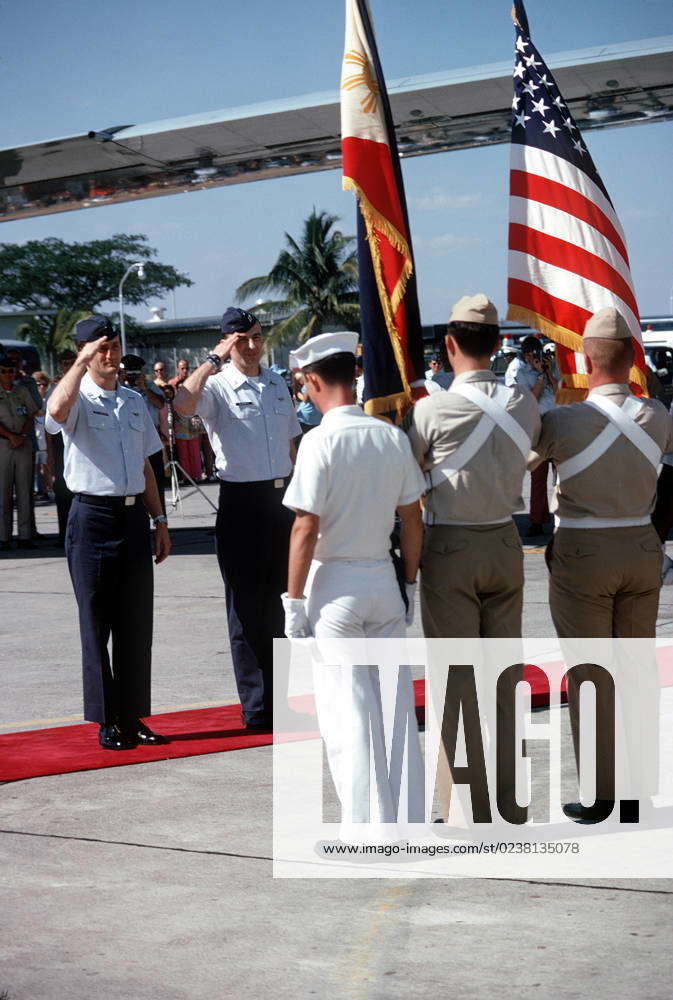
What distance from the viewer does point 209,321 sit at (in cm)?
6181

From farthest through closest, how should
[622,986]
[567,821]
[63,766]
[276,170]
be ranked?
[276,170] < [63,766] < [567,821] < [622,986]

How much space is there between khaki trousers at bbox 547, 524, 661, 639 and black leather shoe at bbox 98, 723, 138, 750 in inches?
93.0

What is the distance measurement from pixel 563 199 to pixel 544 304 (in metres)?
0.56

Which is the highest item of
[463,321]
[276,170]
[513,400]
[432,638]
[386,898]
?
[276,170]

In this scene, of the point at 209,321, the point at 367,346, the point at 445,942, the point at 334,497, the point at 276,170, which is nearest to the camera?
the point at 445,942

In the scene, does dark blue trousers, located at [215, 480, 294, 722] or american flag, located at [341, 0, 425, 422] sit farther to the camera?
dark blue trousers, located at [215, 480, 294, 722]

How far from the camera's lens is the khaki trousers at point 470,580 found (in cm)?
459

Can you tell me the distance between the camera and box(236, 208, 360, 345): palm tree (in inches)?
2297

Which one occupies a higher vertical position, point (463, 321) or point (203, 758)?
point (463, 321)

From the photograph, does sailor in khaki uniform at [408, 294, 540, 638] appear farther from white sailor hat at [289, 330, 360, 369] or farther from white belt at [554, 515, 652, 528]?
white sailor hat at [289, 330, 360, 369]

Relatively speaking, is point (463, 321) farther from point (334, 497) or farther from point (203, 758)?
point (203, 758)

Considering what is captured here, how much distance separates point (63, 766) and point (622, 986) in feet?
10.5

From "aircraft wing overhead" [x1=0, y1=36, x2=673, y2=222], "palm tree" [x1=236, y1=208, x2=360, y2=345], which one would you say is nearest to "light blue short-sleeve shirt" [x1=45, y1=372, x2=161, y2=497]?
"aircraft wing overhead" [x1=0, y1=36, x2=673, y2=222]

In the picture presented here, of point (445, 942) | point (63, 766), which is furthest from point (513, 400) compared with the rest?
point (63, 766)
